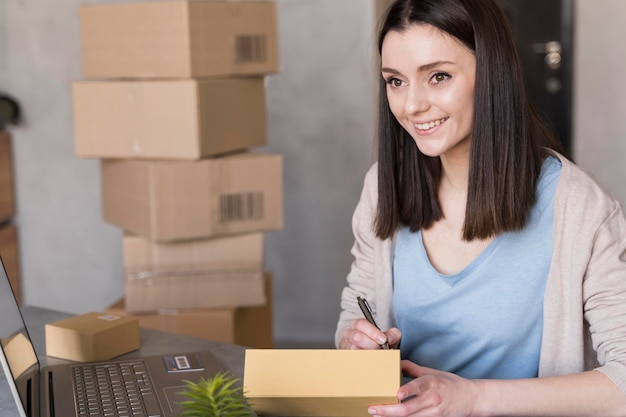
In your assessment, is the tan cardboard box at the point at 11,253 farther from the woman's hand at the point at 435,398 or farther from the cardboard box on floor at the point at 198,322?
the woman's hand at the point at 435,398

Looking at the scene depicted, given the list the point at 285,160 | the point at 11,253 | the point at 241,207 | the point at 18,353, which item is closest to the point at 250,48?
the point at 241,207

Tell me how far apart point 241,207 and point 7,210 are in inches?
54.4

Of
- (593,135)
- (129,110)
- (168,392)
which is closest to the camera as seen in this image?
(168,392)

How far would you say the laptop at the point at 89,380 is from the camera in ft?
3.66

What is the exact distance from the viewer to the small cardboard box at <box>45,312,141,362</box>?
1365mm

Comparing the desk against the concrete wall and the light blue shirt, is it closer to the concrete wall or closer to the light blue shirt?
the light blue shirt

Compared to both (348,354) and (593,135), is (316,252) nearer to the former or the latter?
(593,135)

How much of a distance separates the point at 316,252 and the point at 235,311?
104cm

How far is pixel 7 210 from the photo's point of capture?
3305 millimetres

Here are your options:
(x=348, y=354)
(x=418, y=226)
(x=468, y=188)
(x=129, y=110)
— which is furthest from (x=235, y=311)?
(x=348, y=354)

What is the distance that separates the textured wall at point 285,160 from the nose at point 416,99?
1.91 m

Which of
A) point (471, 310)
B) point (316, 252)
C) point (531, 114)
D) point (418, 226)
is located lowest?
point (316, 252)

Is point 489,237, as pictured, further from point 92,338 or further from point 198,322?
point 198,322

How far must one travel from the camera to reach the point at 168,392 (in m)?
1.20
